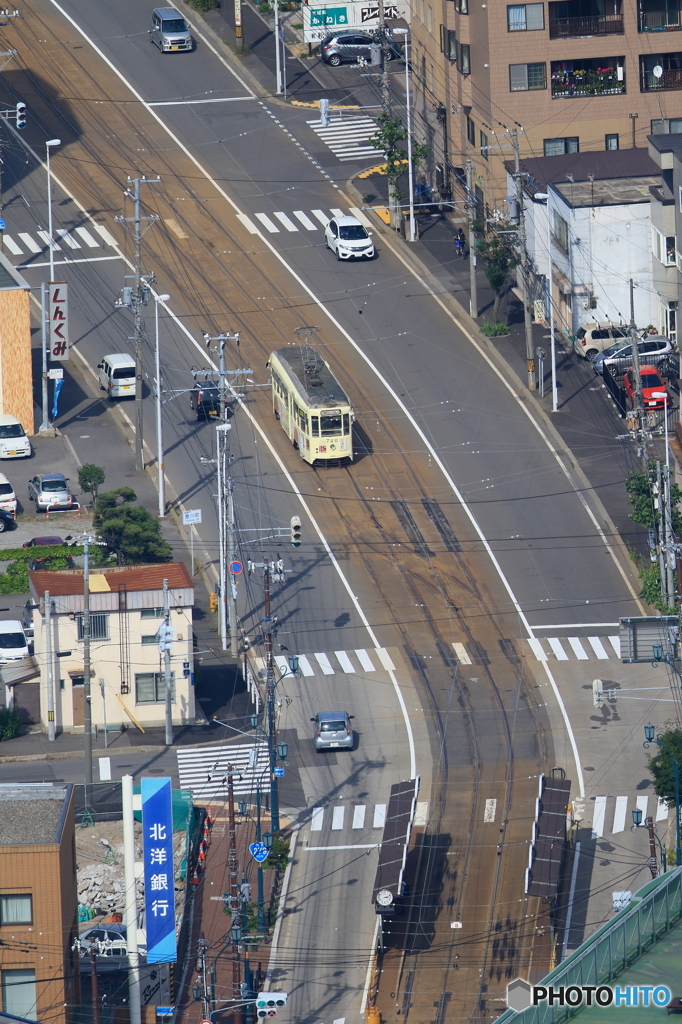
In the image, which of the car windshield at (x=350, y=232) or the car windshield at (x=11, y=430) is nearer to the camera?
the car windshield at (x=11, y=430)

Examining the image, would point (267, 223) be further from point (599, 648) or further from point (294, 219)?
point (599, 648)

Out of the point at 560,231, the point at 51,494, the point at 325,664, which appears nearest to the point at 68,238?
the point at 51,494

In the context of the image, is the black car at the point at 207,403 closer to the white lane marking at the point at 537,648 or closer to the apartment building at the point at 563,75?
the apartment building at the point at 563,75

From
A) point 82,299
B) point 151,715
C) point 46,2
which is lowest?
point 151,715

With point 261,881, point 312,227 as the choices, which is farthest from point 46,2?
point 261,881

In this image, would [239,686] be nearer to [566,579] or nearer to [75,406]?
[566,579]

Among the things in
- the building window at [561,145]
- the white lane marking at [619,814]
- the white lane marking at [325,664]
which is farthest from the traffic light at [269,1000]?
the building window at [561,145]
